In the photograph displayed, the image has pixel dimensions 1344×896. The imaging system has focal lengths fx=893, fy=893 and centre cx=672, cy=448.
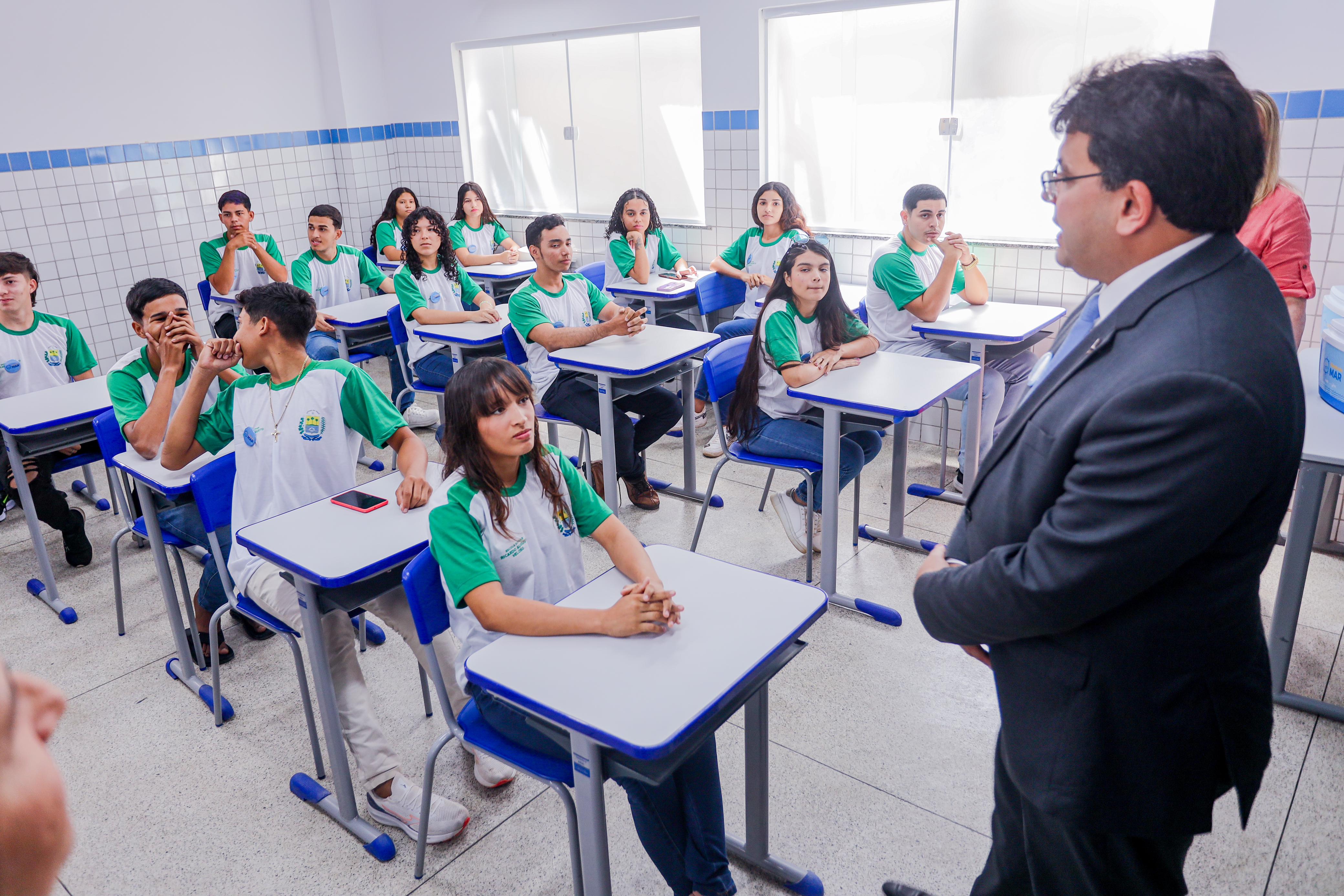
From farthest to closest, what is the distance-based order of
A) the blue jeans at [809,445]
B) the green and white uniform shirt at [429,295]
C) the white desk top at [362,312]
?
the white desk top at [362,312] < the green and white uniform shirt at [429,295] < the blue jeans at [809,445]

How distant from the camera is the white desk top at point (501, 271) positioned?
18.3 ft

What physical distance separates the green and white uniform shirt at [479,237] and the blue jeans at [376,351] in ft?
3.89

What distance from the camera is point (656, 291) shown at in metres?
4.96

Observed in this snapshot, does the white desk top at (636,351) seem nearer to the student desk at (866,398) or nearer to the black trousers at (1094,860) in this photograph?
the student desk at (866,398)

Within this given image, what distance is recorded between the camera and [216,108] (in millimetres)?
6129

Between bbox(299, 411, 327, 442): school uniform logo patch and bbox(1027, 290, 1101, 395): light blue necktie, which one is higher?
bbox(1027, 290, 1101, 395): light blue necktie

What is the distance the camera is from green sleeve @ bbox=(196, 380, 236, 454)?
252 cm

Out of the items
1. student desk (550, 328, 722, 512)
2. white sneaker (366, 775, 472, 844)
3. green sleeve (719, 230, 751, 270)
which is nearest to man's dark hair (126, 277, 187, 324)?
student desk (550, 328, 722, 512)

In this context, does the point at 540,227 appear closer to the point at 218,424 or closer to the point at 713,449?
the point at 713,449

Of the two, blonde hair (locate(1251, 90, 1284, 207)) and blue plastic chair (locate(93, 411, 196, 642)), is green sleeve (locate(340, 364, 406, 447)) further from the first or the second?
blonde hair (locate(1251, 90, 1284, 207))

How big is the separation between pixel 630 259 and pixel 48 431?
3105mm

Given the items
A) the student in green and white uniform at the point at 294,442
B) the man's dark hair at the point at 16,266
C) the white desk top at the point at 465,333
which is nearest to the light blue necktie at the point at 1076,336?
the student in green and white uniform at the point at 294,442

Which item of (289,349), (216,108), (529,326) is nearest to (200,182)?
(216,108)

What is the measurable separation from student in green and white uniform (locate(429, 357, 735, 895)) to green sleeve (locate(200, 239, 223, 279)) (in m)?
4.20
